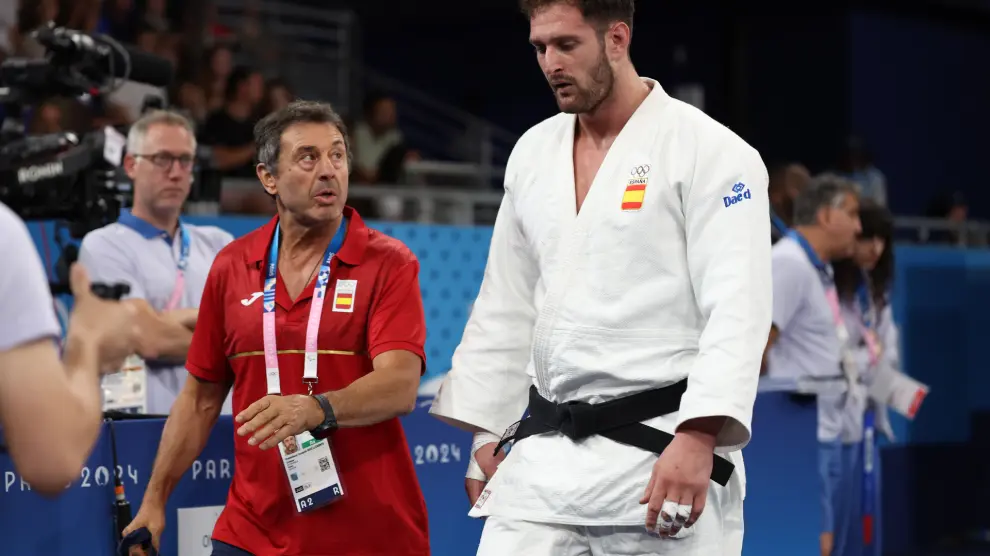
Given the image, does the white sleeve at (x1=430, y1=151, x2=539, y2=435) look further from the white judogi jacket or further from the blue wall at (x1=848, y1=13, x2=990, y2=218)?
the blue wall at (x1=848, y1=13, x2=990, y2=218)

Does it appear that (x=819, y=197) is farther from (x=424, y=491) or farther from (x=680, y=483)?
(x=680, y=483)

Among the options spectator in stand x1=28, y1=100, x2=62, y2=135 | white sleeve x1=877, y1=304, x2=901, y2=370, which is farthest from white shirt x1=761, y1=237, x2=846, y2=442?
spectator in stand x1=28, y1=100, x2=62, y2=135

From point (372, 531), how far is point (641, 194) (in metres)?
1.04

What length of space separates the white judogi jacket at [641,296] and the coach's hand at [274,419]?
17.3 inches

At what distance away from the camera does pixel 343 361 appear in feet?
10.0

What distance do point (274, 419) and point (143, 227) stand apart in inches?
74.6

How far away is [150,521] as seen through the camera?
310 cm

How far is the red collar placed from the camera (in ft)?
10.3

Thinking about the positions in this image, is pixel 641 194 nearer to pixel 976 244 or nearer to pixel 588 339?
pixel 588 339

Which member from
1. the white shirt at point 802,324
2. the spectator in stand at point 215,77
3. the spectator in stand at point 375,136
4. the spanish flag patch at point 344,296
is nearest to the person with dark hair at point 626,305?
the spanish flag patch at point 344,296

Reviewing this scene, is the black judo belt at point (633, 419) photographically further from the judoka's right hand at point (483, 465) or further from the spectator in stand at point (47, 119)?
the spectator in stand at point (47, 119)

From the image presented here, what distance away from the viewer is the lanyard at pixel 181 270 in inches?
170

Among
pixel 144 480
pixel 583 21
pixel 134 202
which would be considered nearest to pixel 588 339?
pixel 583 21

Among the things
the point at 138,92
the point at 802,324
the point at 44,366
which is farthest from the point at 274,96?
the point at 44,366
